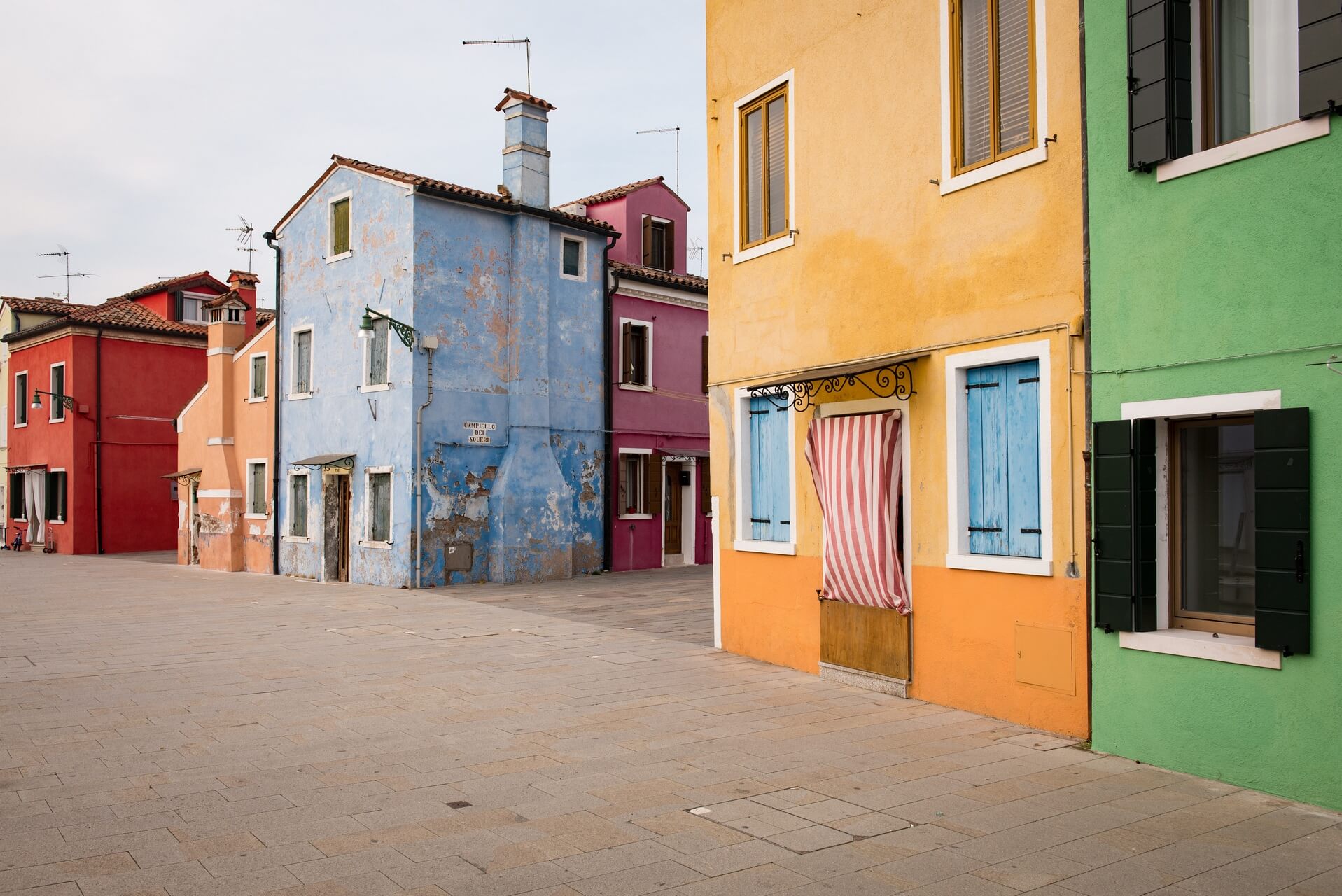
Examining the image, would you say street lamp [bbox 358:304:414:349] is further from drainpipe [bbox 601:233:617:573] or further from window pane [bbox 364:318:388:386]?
drainpipe [bbox 601:233:617:573]

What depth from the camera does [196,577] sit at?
2373cm

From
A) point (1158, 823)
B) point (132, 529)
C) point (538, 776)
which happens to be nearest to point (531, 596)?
point (538, 776)

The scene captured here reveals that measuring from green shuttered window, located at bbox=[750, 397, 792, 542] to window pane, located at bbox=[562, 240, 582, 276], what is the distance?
41.0ft

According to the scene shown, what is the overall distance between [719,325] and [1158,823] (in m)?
7.30

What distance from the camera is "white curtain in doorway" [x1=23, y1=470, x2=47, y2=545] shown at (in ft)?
115

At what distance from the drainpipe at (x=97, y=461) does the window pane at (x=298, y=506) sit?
13246 millimetres

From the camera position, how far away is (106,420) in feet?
111

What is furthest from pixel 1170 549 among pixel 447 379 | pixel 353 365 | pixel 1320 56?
pixel 353 365

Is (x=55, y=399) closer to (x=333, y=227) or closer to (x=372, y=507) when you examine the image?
(x=333, y=227)

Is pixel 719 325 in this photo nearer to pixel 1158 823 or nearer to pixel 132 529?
pixel 1158 823

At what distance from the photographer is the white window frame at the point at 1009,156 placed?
7.75 metres

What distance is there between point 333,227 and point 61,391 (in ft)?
55.3

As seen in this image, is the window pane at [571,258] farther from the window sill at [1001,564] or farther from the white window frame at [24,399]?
the white window frame at [24,399]

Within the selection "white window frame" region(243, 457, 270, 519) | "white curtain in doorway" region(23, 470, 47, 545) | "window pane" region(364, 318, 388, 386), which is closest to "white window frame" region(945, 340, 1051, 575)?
"window pane" region(364, 318, 388, 386)
